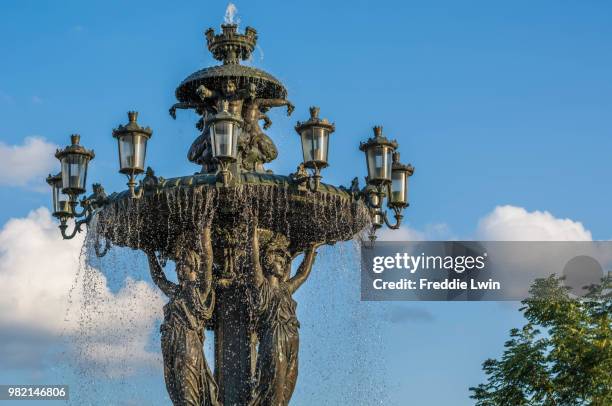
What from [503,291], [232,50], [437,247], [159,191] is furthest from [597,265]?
[159,191]

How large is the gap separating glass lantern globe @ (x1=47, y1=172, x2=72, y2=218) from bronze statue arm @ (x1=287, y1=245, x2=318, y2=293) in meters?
3.46

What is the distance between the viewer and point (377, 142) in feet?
53.3

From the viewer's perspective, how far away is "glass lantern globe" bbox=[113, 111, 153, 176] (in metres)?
15.4

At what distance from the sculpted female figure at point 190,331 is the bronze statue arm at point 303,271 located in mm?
1263

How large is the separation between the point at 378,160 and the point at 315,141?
1.32 m

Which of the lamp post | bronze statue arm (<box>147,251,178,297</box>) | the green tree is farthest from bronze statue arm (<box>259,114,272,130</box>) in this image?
the green tree

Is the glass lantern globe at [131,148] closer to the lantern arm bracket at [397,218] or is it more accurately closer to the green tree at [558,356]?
the lantern arm bracket at [397,218]

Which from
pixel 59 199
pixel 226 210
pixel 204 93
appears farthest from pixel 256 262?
pixel 59 199

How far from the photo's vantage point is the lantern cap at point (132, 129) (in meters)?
15.4

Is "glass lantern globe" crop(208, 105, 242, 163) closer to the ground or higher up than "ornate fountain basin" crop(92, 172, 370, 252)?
higher up

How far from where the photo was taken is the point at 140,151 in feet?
50.8

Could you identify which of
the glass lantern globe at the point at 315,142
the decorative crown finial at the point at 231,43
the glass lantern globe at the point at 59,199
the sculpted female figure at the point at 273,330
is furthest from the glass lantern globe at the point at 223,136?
the glass lantern globe at the point at 59,199

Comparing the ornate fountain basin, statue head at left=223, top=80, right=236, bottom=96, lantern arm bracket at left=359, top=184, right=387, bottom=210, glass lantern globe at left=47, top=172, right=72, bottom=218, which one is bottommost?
the ornate fountain basin

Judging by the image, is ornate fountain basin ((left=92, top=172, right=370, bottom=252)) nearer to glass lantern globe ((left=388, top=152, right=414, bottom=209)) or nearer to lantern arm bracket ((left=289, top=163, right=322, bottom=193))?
lantern arm bracket ((left=289, top=163, right=322, bottom=193))
